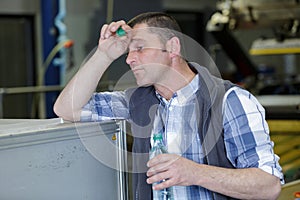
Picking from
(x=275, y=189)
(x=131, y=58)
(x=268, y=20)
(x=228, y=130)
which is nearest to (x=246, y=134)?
(x=228, y=130)

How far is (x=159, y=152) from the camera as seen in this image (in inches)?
67.2

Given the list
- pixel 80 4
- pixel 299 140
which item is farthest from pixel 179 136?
pixel 80 4

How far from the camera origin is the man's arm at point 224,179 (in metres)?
1.56

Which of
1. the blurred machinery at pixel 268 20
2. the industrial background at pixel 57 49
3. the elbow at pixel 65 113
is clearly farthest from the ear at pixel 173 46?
the industrial background at pixel 57 49

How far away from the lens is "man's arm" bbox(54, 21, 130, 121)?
186cm

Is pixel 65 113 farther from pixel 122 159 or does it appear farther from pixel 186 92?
pixel 186 92

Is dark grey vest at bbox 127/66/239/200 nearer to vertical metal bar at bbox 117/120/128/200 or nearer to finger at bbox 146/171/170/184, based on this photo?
vertical metal bar at bbox 117/120/128/200

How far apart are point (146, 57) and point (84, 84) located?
0.24 meters

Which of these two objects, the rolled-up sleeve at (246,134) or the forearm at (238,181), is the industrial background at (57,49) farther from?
the forearm at (238,181)

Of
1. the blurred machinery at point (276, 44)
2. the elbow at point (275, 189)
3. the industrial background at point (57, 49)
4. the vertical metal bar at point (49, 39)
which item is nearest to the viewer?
the elbow at point (275, 189)

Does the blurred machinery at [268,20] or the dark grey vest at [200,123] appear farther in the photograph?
the blurred machinery at [268,20]

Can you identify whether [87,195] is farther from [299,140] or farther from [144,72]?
[299,140]

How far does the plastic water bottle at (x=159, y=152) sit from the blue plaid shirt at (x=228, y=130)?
0.07 ft

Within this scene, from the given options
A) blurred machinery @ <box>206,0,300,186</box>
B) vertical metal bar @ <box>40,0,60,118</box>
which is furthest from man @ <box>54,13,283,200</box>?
vertical metal bar @ <box>40,0,60,118</box>
